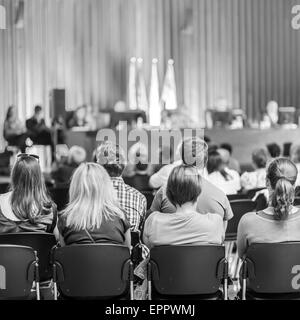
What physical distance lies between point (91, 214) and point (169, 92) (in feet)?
38.1

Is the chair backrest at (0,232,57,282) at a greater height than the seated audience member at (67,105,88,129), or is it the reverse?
the seated audience member at (67,105,88,129)

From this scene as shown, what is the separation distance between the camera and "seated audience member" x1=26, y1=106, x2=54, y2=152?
13.0 meters

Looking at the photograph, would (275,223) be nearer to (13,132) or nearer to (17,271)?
(17,271)

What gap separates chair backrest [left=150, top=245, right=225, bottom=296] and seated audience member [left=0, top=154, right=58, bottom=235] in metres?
0.84

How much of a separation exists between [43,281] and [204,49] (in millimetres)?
12442

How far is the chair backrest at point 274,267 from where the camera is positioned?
4246mm

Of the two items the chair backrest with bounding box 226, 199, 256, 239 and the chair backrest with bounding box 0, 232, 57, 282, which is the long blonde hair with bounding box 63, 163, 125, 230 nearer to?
the chair backrest with bounding box 0, 232, 57, 282

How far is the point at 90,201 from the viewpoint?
4359 millimetres

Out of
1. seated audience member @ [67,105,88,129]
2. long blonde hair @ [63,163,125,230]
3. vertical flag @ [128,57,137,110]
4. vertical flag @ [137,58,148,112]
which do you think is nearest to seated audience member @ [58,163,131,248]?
long blonde hair @ [63,163,125,230]

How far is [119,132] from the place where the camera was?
13.1m

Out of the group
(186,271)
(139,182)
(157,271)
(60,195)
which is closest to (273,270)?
(186,271)

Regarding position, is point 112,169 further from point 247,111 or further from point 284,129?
point 247,111

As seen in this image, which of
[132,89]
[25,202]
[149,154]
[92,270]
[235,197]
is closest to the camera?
[92,270]

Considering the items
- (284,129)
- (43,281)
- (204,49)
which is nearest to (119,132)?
(284,129)
